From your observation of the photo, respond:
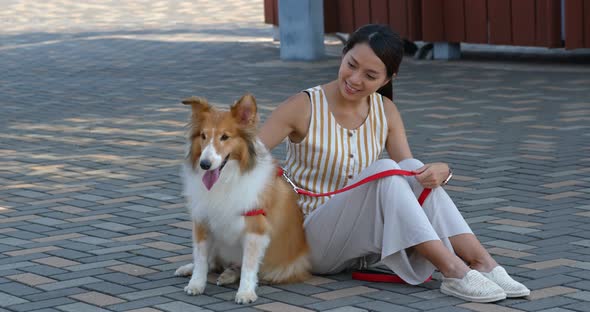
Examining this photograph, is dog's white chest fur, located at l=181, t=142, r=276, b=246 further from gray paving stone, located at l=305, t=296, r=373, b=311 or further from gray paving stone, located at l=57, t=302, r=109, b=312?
gray paving stone, located at l=57, t=302, r=109, b=312

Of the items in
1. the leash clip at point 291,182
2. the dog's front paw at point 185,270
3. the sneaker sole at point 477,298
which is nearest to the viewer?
the sneaker sole at point 477,298

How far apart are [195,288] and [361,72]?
1.21 metres

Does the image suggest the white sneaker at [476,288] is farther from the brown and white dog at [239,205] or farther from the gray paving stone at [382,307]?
the brown and white dog at [239,205]

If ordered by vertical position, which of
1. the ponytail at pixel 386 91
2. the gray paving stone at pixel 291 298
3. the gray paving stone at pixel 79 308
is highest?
the ponytail at pixel 386 91

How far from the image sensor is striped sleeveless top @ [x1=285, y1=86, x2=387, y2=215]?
17.2 ft

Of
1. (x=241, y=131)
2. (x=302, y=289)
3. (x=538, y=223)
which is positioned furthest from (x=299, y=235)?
(x=538, y=223)

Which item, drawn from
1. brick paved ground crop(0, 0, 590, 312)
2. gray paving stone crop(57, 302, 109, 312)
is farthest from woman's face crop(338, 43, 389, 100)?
gray paving stone crop(57, 302, 109, 312)

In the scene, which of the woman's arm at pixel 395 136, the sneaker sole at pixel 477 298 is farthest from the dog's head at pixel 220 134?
the sneaker sole at pixel 477 298

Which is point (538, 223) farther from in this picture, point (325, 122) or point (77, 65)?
point (77, 65)

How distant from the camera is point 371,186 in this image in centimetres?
495

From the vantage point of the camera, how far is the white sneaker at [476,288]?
4777 mm

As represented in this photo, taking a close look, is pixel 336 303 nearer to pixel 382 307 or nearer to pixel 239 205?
pixel 382 307

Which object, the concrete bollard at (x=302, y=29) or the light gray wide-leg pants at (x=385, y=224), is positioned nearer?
the light gray wide-leg pants at (x=385, y=224)

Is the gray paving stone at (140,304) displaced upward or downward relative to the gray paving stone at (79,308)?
downward
